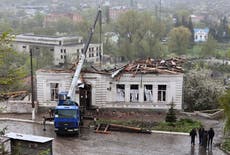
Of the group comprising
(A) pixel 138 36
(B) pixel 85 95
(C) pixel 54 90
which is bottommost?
(B) pixel 85 95

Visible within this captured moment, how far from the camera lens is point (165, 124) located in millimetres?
29797

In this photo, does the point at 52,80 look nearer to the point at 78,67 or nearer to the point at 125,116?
the point at 78,67

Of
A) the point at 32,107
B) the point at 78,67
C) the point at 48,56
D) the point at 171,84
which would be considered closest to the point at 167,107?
the point at 171,84

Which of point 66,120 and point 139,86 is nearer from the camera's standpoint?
point 66,120

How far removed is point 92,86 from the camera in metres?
33.7

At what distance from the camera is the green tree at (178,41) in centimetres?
11994

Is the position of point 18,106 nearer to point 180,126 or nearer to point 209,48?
point 180,126

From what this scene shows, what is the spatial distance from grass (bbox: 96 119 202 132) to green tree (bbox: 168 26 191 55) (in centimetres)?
9040

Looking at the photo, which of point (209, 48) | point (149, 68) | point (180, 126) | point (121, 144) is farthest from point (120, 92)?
point (209, 48)

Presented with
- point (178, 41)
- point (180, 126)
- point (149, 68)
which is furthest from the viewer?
point (178, 41)

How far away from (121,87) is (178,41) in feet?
294

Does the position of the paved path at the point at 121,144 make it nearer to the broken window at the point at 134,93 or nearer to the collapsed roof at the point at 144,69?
the broken window at the point at 134,93

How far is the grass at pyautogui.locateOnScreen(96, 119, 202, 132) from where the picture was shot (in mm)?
29078

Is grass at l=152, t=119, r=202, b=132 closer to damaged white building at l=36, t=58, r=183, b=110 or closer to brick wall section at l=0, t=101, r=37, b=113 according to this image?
damaged white building at l=36, t=58, r=183, b=110
